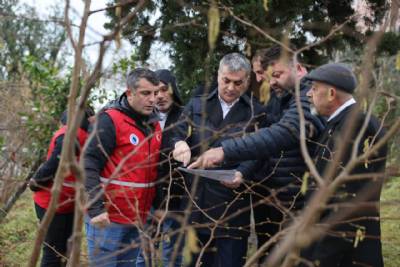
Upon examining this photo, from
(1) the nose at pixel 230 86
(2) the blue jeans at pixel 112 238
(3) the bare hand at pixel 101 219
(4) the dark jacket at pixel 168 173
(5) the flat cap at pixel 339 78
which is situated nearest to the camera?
(5) the flat cap at pixel 339 78

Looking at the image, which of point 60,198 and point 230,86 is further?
point 60,198

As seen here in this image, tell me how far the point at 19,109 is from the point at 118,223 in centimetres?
501

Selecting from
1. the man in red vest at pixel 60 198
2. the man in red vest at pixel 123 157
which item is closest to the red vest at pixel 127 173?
the man in red vest at pixel 123 157

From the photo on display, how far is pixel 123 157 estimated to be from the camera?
3936 mm

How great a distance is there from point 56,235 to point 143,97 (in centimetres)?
120

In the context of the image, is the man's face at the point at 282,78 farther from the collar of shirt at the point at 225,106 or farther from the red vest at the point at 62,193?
the red vest at the point at 62,193

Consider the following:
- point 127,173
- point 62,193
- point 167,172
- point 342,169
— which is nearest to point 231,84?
point 167,172

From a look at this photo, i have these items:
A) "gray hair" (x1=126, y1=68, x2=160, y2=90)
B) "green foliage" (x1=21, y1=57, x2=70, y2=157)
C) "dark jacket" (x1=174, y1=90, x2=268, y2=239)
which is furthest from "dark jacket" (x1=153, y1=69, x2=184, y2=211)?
"green foliage" (x1=21, y1=57, x2=70, y2=157)

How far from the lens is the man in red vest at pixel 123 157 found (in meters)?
3.88

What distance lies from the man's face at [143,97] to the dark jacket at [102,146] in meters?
0.04

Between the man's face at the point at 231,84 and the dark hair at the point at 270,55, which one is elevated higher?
the dark hair at the point at 270,55

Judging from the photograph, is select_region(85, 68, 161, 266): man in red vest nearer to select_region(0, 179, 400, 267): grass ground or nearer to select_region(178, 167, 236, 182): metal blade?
select_region(178, 167, 236, 182): metal blade

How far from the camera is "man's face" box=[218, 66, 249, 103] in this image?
413 centimetres

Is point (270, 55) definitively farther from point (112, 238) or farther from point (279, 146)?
point (112, 238)
